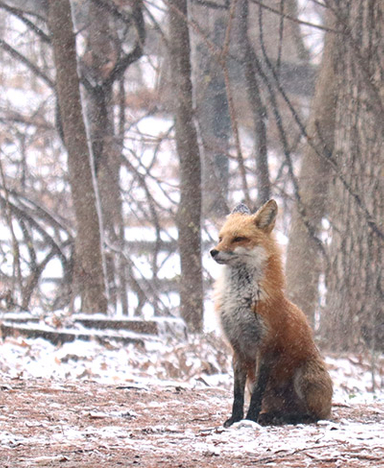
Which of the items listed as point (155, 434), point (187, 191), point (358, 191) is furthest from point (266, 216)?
point (187, 191)

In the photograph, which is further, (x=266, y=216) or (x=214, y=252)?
(x=266, y=216)

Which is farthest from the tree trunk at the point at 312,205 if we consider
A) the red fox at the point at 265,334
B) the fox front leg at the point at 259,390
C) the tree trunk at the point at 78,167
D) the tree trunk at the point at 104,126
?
the fox front leg at the point at 259,390

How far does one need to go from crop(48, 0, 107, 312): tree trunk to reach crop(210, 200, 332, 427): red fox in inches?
259

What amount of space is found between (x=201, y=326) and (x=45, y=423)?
7009 mm

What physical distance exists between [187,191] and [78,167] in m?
1.90

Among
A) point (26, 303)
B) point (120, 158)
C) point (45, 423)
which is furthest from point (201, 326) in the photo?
point (45, 423)

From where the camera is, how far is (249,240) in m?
4.92

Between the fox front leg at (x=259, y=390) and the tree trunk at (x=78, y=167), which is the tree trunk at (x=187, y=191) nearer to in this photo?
the tree trunk at (x=78, y=167)

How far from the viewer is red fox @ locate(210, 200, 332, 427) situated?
4758mm

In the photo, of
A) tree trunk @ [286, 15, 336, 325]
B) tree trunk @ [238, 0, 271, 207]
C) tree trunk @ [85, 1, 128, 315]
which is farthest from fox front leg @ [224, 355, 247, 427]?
tree trunk @ [85, 1, 128, 315]

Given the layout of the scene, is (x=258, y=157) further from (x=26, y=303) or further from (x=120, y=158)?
(x=26, y=303)

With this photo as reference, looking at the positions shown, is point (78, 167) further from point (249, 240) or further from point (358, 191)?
point (249, 240)

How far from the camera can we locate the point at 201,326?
1178 cm

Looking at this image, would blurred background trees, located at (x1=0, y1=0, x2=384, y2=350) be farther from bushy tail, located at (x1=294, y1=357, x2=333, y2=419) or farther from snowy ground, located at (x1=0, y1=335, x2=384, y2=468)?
bushy tail, located at (x1=294, y1=357, x2=333, y2=419)
